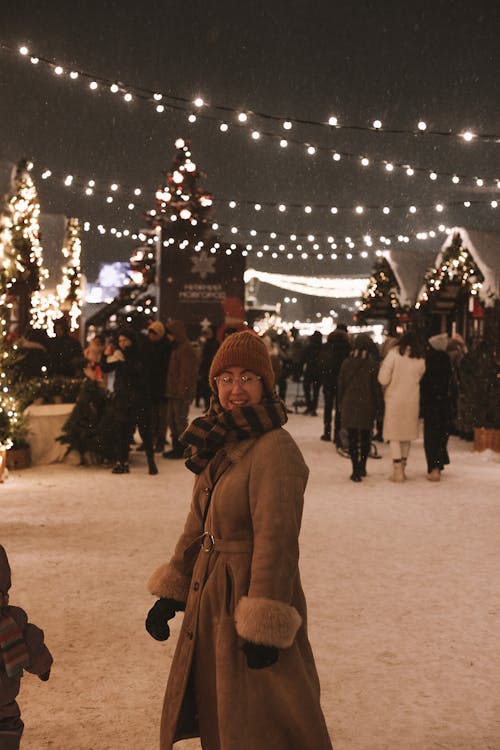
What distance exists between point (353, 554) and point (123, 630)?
2.44 meters

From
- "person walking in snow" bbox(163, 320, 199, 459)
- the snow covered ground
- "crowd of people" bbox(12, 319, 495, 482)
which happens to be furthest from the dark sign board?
the snow covered ground

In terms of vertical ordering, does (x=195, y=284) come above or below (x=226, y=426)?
above

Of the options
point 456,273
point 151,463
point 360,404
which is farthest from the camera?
point 456,273

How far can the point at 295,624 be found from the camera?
279 cm

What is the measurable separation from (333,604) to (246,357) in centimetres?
316

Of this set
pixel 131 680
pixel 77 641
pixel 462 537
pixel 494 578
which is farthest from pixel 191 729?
pixel 462 537

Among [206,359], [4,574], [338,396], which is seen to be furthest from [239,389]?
[206,359]

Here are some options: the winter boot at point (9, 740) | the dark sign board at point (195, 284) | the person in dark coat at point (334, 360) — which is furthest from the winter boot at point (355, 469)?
the dark sign board at point (195, 284)

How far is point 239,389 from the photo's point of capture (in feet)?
10.2

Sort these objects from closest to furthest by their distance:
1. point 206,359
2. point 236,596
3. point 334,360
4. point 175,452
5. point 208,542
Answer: point 236,596, point 208,542, point 175,452, point 334,360, point 206,359

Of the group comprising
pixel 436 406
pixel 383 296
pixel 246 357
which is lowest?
pixel 436 406

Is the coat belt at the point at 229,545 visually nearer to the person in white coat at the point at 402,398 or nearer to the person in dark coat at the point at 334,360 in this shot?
the person in white coat at the point at 402,398

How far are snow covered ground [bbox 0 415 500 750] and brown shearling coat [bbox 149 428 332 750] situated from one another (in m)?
1.01

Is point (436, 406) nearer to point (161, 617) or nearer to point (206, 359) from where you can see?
point (206, 359)
